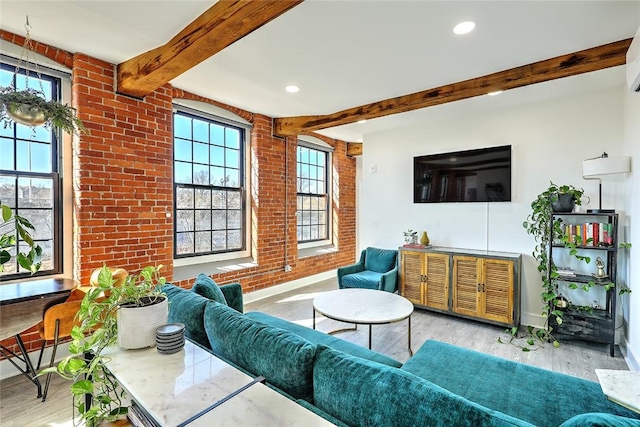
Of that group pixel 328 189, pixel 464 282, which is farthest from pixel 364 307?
pixel 328 189

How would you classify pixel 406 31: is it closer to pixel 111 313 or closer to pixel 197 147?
pixel 111 313

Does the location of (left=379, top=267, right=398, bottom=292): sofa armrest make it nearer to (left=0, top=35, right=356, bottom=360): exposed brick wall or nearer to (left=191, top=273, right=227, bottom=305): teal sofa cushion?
(left=0, top=35, right=356, bottom=360): exposed brick wall

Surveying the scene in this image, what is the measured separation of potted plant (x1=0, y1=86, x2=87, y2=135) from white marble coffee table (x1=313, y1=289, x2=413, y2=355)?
2.45 m

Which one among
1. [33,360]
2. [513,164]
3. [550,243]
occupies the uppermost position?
[513,164]

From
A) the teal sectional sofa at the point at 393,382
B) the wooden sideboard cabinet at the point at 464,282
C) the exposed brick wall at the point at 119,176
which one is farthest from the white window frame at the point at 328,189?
the teal sectional sofa at the point at 393,382

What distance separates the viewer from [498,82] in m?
2.86

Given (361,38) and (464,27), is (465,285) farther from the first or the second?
(361,38)

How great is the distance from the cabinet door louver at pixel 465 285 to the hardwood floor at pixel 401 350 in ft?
0.64

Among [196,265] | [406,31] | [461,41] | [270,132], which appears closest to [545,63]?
[461,41]

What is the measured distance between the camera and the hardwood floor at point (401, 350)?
202cm

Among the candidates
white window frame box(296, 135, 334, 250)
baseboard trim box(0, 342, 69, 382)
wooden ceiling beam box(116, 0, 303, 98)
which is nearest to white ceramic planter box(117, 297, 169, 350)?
wooden ceiling beam box(116, 0, 303, 98)

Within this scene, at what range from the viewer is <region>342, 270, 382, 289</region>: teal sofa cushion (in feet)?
12.8

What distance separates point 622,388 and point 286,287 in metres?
4.21

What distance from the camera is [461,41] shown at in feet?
7.63
